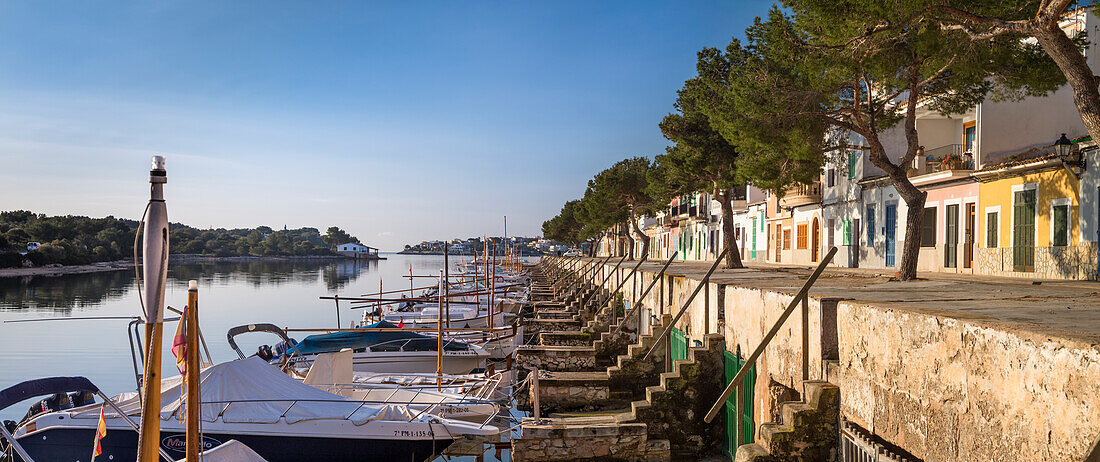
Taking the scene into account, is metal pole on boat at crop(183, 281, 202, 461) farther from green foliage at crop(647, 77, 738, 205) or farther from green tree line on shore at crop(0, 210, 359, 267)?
green tree line on shore at crop(0, 210, 359, 267)

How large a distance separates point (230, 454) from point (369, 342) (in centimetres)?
1388

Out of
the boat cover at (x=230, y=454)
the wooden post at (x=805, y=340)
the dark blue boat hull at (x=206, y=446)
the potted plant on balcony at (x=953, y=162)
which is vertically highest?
the potted plant on balcony at (x=953, y=162)

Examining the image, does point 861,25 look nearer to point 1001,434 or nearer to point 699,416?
point 699,416

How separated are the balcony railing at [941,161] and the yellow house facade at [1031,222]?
4.32 feet

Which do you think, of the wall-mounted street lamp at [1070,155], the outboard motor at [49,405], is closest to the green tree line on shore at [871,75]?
the wall-mounted street lamp at [1070,155]

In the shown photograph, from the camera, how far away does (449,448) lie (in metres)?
14.6

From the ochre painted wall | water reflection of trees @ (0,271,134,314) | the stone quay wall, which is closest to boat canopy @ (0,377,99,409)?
the stone quay wall

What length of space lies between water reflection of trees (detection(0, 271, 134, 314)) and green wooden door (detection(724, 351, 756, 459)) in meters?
56.2

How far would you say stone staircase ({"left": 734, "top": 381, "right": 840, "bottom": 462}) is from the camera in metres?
7.85

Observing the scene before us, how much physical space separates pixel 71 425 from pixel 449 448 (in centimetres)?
710

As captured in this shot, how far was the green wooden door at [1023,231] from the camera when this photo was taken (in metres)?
21.1

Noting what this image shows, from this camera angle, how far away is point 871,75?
15.6m

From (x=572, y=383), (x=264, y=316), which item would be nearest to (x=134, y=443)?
(x=572, y=383)

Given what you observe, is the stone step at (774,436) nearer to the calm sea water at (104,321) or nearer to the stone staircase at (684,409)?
the stone staircase at (684,409)
